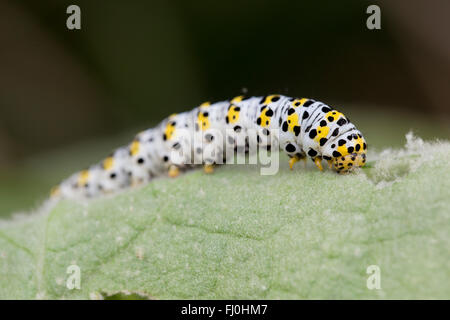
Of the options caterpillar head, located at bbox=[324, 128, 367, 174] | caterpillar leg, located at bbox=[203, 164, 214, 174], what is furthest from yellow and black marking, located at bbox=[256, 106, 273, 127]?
caterpillar head, located at bbox=[324, 128, 367, 174]

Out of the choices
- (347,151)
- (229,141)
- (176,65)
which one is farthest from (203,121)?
(176,65)

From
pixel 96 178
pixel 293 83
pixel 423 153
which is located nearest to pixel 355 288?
pixel 423 153

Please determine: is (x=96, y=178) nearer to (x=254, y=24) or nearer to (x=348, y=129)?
(x=348, y=129)

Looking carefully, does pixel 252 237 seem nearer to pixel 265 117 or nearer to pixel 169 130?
pixel 265 117

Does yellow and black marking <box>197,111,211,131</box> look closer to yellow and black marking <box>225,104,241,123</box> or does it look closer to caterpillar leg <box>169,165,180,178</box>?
yellow and black marking <box>225,104,241,123</box>

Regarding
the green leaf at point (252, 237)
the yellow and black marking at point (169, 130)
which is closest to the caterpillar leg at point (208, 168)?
the green leaf at point (252, 237)

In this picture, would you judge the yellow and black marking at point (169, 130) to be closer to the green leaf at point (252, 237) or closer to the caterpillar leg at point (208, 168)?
the caterpillar leg at point (208, 168)
